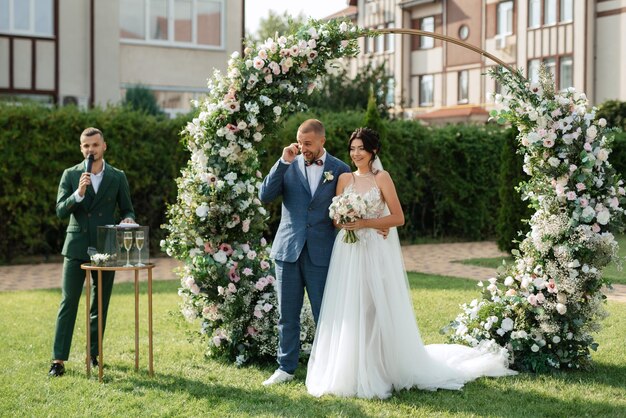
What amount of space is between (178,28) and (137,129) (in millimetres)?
7530

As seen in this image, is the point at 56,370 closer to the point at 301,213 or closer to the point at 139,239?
the point at 139,239

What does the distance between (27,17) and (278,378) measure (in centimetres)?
1629

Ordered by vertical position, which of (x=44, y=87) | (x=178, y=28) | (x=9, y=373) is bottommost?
(x=9, y=373)

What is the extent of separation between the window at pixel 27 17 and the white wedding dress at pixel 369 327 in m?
16.0

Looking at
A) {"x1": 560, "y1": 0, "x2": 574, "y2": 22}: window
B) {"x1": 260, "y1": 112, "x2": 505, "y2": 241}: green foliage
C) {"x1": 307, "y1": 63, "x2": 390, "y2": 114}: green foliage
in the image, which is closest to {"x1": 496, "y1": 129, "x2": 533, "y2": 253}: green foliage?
{"x1": 260, "y1": 112, "x2": 505, "y2": 241}: green foliage

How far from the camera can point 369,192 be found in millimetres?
6238

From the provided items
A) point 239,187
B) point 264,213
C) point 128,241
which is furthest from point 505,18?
point 128,241

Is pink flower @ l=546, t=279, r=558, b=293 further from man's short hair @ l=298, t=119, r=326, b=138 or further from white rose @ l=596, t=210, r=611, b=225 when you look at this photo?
man's short hair @ l=298, t=119, r=326, b=138

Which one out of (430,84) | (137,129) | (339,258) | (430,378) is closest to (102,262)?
(339,258)

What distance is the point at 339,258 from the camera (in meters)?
6.29

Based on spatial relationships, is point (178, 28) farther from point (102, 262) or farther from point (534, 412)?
point (534, 412)

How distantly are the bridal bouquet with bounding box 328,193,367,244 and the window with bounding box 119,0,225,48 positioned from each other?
16.8m

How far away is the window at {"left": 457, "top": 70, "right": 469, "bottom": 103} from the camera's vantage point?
3434 centimetres

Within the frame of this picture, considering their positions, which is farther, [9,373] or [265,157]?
[265,157]
